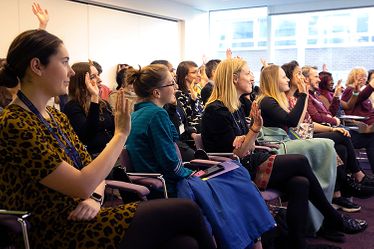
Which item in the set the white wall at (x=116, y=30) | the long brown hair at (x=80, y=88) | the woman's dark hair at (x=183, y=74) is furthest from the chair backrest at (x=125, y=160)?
the white wall at (x=116, y=30)

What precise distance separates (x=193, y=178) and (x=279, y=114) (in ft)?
4.31

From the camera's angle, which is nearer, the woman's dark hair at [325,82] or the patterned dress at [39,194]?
the patterned dress at [39,194]

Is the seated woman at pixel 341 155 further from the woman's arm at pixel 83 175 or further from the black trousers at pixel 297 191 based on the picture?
the woman's arm at pixel 83 175

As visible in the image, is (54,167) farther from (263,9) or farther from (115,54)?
(263,9)

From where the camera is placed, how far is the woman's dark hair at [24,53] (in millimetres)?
1509

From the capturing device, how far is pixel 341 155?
147 inches

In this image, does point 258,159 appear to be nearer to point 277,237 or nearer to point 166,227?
point 277,237

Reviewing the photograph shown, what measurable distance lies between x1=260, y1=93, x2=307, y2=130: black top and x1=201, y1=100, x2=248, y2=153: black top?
521 mm

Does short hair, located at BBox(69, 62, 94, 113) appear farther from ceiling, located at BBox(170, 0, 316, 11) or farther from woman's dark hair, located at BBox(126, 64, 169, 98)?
ceiling, located at BBox(170, 0, 316, 11)

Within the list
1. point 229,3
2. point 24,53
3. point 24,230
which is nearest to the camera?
point 24,230

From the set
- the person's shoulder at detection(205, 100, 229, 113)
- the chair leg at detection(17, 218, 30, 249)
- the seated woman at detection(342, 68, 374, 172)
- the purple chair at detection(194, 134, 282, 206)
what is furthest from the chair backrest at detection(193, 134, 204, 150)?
the seated woman at detection(342, 68, 374, 172)

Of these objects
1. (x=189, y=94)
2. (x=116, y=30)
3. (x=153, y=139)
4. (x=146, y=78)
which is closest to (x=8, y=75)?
(x=153, y=139)

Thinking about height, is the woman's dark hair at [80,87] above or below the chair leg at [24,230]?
above

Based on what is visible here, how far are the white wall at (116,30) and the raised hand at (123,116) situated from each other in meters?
3.81
